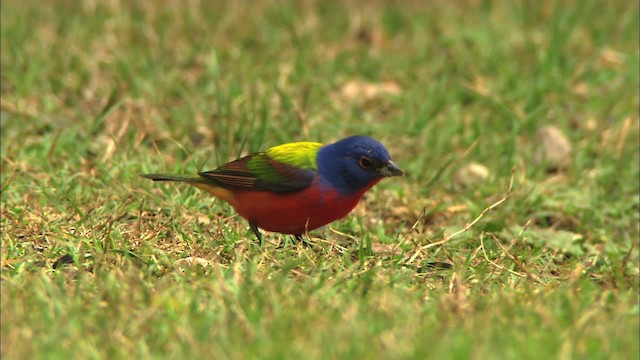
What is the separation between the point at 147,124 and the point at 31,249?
7.55 feet

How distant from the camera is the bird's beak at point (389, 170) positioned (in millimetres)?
Result: 5301

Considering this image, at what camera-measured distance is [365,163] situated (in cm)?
532

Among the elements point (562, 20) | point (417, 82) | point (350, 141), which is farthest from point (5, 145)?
point (562, 20)

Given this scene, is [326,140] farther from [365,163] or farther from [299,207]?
[299,207]

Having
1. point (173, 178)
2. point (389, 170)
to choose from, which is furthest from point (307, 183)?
point (173, 178)

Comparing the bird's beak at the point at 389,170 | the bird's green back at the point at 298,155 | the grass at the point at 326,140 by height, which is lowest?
the grass at the point at 326,140

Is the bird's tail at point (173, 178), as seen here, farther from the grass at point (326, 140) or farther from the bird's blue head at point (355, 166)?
the bird's blue head at point (355, 166)

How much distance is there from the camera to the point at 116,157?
265 inches

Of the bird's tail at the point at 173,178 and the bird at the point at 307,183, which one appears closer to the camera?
the bird at the point at 307,183

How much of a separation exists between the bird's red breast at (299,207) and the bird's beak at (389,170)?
3.2 inches

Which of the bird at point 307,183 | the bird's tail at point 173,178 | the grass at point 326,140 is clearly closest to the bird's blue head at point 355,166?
the bird at point 307,183

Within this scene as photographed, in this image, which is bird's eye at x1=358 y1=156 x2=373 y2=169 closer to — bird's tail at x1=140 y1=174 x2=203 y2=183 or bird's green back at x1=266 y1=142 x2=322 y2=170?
bird's green back at x1=266 y1=142 x2=322 y2=170

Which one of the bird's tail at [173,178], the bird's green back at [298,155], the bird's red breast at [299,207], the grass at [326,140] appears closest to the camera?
the grass at [326,140]

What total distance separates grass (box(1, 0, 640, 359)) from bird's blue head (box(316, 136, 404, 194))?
0.32m
